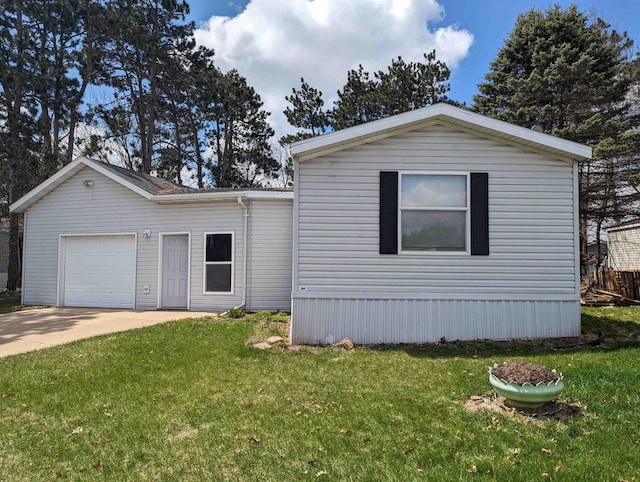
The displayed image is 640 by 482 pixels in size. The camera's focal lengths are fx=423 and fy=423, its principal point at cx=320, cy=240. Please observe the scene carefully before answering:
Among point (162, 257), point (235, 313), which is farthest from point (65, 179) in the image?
point (235, 313)

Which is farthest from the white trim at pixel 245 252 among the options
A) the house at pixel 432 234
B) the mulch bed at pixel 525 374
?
the mulch bed at pixel 525 374

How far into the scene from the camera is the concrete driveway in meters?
7.28

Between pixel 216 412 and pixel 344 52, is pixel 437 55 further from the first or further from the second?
pixel 216 412

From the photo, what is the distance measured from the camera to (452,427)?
3.47 metres

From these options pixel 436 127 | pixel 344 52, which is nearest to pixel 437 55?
pixel 344 52

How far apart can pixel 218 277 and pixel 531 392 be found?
8.40 metres

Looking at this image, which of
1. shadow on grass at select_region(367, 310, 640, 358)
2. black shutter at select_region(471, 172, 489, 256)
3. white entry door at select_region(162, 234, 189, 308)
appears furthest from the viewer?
white entry door at select_region(162, 234, 189, 308)

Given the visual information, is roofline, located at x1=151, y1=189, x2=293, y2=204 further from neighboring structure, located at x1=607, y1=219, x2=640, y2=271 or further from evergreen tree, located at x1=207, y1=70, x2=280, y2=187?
neighboring structure, located at x1=607, y1=219, x2=640, y2=271

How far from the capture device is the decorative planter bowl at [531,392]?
11.7 feet

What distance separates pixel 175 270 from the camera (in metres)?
11.1

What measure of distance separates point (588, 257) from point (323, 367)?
A: 11.0 metres

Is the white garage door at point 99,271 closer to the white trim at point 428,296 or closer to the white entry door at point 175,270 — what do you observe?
the white entry door at point 175,270

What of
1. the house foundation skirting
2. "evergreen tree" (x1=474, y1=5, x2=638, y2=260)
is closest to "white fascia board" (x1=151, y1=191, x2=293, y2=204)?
the house foundation skirting

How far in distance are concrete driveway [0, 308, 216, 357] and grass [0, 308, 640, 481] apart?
1.13 metres
